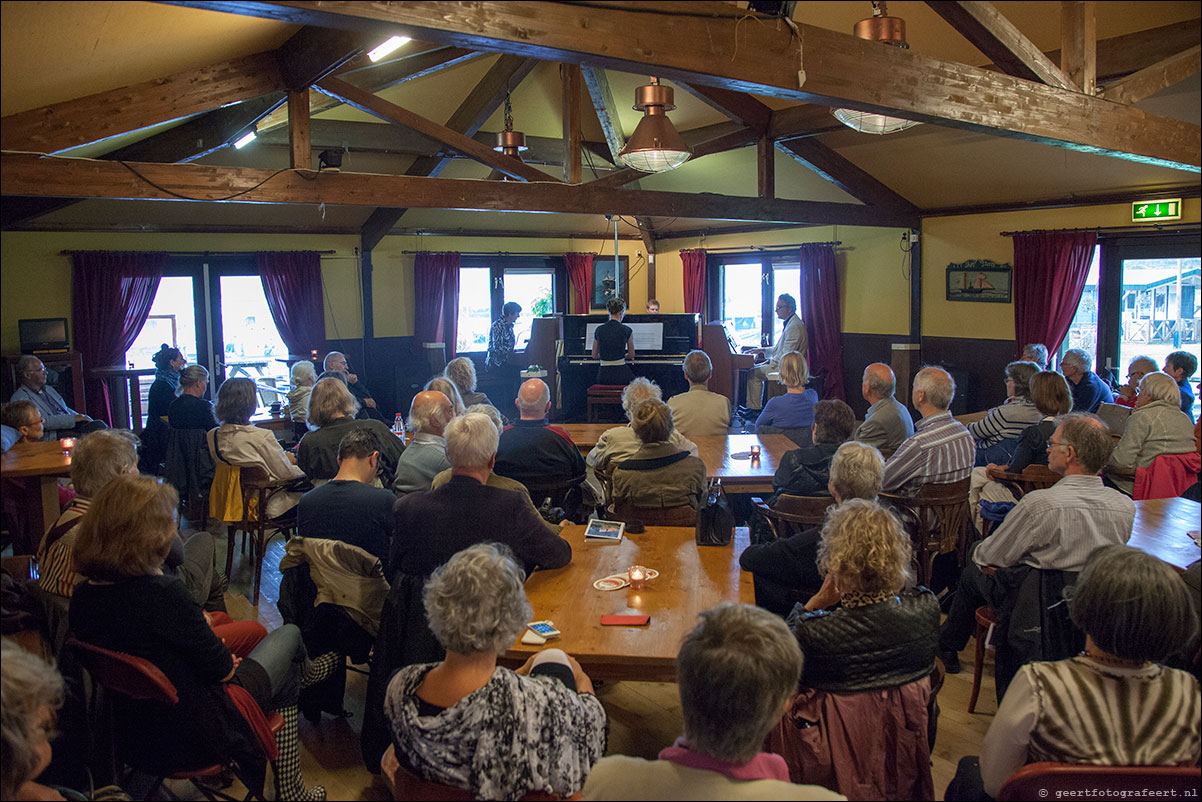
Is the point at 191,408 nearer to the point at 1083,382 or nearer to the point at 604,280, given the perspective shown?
the point at 1083,382

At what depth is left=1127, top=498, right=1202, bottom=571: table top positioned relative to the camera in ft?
10.6

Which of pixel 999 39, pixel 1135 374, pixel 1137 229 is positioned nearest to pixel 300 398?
pixel 999 39

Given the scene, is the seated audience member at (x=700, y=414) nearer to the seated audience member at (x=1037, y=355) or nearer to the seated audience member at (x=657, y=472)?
the seated audience member at (x=657, y=472)

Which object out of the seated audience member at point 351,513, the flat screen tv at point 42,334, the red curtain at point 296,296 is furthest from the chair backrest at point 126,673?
the red curtain at point 296,296

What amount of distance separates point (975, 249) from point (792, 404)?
4.81 m

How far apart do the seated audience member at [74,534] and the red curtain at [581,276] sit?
9646 millimetres

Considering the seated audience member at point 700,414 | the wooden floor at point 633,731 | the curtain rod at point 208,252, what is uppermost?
the curtain rod at point 208,252

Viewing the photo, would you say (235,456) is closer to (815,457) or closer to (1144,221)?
(815,457)

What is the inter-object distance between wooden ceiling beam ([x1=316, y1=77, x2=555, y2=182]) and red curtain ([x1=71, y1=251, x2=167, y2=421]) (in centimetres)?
378

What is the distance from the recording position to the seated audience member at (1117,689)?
1827 mm

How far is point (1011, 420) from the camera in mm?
5246

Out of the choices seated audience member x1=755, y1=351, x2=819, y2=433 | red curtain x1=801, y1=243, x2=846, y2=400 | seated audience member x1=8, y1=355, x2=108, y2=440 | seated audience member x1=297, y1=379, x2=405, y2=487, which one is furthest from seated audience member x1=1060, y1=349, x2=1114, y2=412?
seated audience member x1=8, y1=355, x2=108, y2=440

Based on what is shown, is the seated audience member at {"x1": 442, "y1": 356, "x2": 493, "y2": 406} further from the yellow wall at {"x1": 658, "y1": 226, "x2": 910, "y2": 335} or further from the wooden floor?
the yellow wall at {"x1": 658, "y1": 226, "x2": 910, "y2": 335}

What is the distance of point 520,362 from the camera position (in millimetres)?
11383
